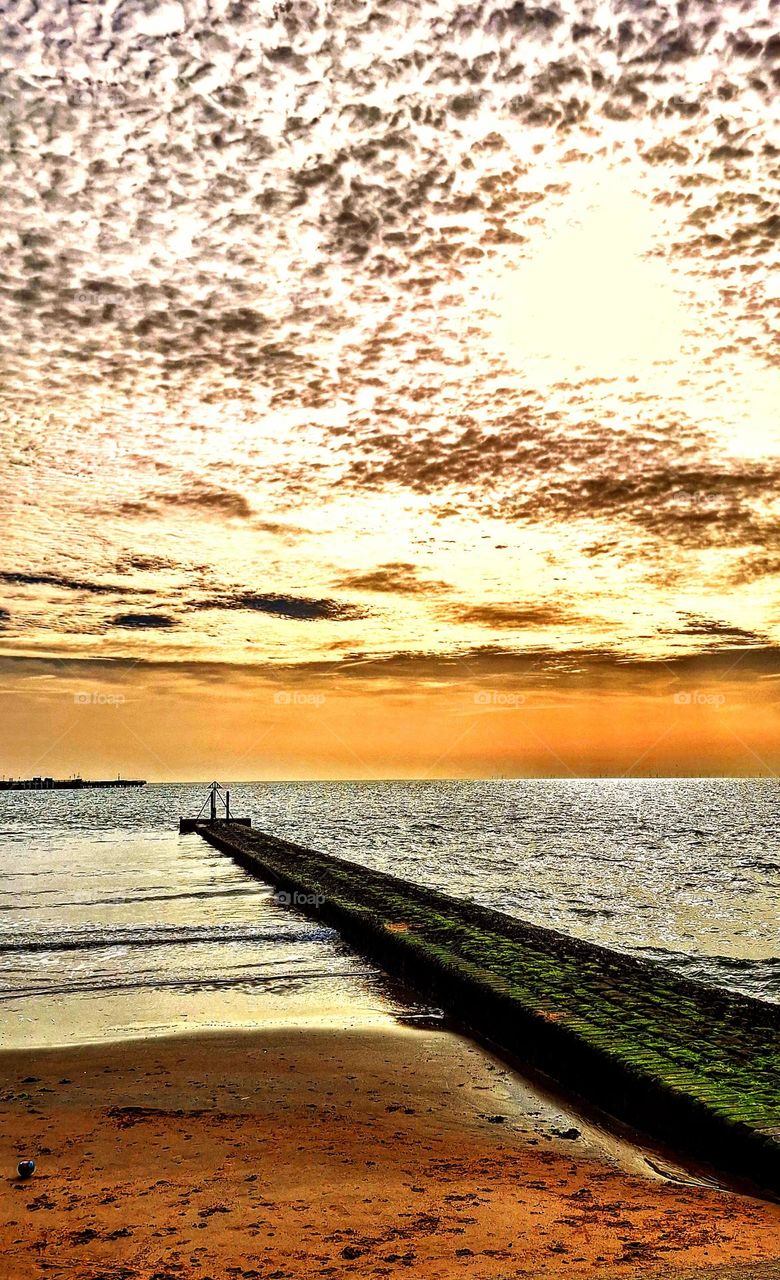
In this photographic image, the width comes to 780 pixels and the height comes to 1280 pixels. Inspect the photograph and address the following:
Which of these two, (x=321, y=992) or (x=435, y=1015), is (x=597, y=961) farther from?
(x=321, y=992)

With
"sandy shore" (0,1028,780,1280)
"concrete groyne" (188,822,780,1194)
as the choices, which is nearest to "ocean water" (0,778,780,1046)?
"concrete groyne" (188,822,780,1194)

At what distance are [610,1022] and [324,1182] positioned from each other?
12.6 ft

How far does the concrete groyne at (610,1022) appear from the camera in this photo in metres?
6.19

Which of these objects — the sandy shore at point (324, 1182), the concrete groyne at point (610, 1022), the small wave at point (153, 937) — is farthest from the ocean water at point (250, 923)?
the sandy shore at point (324, 1182)

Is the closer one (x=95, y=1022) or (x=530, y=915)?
(x=95, y=1022)

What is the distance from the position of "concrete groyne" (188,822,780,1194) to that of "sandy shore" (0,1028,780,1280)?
1.46ft

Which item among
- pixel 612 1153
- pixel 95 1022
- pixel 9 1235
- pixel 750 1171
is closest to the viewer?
pixel 9 1235

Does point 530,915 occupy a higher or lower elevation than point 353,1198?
lower

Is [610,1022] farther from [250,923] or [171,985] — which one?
[250,923]

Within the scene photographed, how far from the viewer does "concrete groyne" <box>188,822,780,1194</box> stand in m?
6.19

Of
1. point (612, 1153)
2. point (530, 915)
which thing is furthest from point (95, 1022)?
point (530, 915)

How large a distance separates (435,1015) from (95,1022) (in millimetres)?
3574

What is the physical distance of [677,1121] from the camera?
251 inches

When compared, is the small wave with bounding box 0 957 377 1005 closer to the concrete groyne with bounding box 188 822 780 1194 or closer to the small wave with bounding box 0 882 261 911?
the concrete groyne with bounding box 188 822 780 1194
